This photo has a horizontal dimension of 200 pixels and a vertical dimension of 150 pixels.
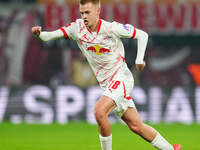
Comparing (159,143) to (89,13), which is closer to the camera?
(89,13)

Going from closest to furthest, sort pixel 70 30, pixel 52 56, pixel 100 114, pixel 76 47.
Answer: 1. pixel 100 114
2. pixel 70 30
3. pixel 76 47
4. pixel 52 56

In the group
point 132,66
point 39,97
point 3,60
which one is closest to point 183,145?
point 39,97

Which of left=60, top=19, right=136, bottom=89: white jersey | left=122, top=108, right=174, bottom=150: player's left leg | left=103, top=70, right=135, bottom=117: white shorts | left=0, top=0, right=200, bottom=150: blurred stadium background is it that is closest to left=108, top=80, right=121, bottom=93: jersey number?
left=103, top=70, right=135, bottom=117: white shorts

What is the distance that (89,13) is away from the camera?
7.07m

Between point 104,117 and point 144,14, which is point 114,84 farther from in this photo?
point 144,14

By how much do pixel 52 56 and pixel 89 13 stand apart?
11.7 metres

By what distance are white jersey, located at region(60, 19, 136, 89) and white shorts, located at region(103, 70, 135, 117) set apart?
103 millimetres

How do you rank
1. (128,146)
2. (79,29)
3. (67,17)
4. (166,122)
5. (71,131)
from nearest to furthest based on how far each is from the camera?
(79,29)
(128,146)
(71,131)
(166,122)
(67,17)

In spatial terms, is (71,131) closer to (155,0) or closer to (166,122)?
(166,122)

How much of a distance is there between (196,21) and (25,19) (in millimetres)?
5030

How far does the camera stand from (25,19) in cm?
1856

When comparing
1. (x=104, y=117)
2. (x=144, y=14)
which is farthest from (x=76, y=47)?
(x=104, y=117)

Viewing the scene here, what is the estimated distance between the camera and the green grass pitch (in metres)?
9.47

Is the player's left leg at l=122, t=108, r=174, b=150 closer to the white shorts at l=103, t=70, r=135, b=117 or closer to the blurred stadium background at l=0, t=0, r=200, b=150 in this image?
the white shorts at l=103, t=70, r=135, b=117
